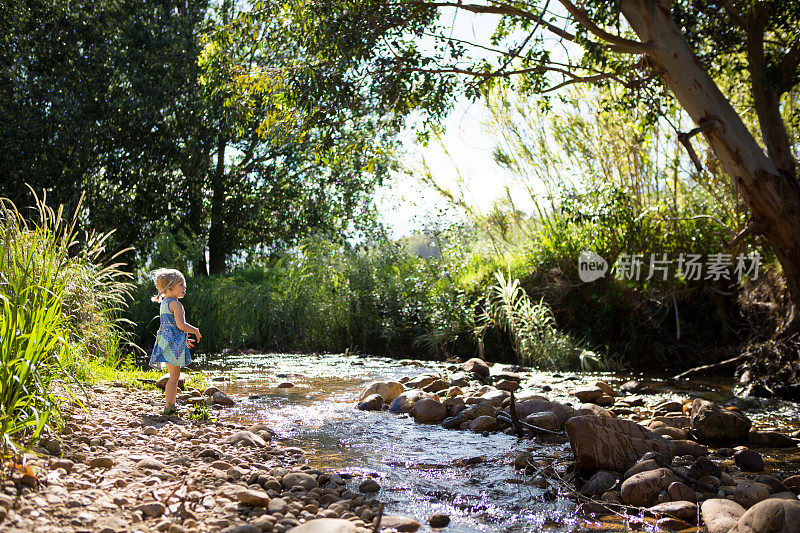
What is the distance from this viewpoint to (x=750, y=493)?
2924 millimetres

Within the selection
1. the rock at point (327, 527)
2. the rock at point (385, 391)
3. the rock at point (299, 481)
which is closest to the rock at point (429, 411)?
the rock at point (385, 391)

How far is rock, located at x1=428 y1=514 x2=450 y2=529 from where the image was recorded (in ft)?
8.61

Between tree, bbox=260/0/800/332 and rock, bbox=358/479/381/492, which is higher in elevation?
tree, bbox=260/0/800/332

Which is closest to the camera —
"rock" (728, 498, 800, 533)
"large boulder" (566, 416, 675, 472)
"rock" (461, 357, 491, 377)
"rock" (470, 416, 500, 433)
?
"rock" (728, 498, 800, 533)

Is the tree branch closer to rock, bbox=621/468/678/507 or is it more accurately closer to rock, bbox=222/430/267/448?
rock, bbox=621/468/678/507

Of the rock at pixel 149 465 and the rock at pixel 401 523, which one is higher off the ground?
the rock at pixel 149 465

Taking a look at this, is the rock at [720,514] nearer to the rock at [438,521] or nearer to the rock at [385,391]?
the rock at [438,521]

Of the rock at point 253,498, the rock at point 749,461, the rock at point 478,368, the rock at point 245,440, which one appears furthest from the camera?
the rock at point 478,368

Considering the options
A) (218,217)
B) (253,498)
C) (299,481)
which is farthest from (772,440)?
(218,217)

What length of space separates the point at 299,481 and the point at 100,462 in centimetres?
92

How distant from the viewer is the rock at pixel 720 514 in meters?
2.55

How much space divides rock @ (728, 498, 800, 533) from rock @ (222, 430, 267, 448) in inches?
99.3

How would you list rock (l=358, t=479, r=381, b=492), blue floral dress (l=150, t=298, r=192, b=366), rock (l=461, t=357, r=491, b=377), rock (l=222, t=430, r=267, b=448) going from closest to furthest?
rock (l=358, t=479, r=381, b=492) < rock (l=222, t=430, r=267, b=448) < blue floral dress (l=150, t=298, r=192, b=366) < rock (l=461, t=357, r=491, b=377)

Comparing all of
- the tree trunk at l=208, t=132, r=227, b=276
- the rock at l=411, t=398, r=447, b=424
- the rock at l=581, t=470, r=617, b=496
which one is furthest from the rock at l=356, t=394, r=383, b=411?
the tree trunk at l=208, t=132, r=227, b=276
